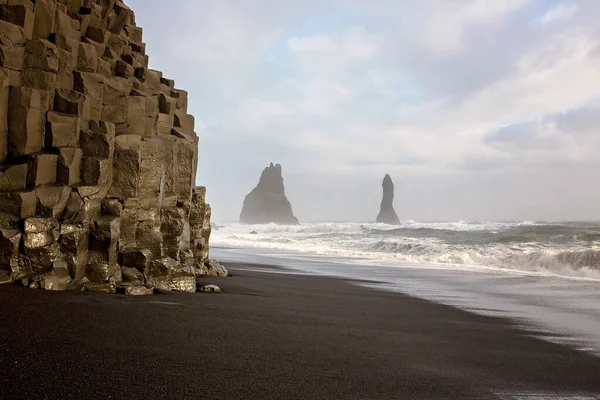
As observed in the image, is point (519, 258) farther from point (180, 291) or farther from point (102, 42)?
point (102, 42)

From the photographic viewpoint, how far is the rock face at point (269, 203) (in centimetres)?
9094

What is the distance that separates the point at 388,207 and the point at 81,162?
279 ft

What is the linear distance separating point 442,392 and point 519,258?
643 inches

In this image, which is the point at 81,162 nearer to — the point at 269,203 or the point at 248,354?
the point at 248,354

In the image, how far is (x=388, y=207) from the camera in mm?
88562

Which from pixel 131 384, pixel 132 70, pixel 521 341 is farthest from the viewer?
pixel 132 70

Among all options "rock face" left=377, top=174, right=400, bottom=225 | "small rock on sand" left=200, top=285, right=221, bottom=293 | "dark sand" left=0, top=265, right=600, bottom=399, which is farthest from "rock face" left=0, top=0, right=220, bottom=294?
"rock face" left=377, top=174, right=400, bottom=225

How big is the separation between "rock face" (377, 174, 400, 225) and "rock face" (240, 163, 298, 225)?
55.9 ft

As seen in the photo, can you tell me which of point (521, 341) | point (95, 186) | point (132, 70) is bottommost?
point (521, 341)

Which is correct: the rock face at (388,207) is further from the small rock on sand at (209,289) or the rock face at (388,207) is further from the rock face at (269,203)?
the small rock on sand at (209,289)

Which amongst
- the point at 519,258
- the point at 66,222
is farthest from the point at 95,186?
the point at 519,258

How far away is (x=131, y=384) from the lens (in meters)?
2.80

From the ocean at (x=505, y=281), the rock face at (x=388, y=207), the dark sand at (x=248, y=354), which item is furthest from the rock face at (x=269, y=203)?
the dark sand at (x=248, y=354)

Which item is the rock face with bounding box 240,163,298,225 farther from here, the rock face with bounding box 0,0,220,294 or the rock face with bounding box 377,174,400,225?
the rock face with bounding box 0,0,220,294
